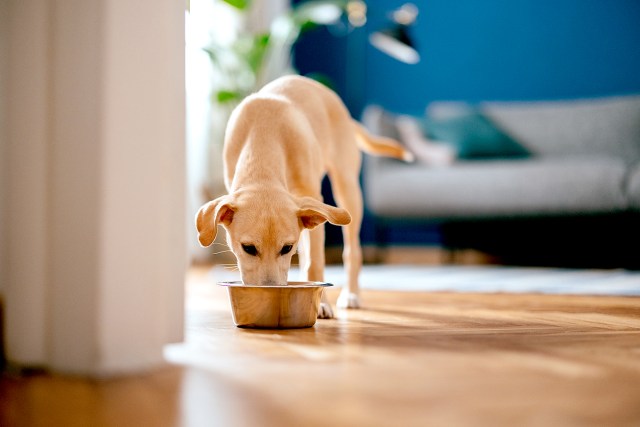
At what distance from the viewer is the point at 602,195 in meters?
4.34

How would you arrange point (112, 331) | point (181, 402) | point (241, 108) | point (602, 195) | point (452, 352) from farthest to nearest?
point (602, 195) < point (241, 108) < point (452, 352) < point (112, 331) < point (181, 402)

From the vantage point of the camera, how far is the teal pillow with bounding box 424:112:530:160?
5562 millimetres

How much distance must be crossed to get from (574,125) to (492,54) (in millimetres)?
1129

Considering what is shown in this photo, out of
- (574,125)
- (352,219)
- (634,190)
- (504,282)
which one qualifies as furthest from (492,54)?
(352,219)

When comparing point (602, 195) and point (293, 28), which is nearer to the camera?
point (602, 195)

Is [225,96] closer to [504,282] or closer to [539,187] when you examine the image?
[539,187]

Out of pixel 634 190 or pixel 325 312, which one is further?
pixel 634 190

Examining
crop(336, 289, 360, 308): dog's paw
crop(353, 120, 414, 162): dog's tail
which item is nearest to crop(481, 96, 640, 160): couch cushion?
crop(353, 120, 414, 162): dog's tail

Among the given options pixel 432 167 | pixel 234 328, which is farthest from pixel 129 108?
pixel 432 167

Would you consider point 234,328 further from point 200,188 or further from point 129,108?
point 200,188

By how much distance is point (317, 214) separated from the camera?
1.97m

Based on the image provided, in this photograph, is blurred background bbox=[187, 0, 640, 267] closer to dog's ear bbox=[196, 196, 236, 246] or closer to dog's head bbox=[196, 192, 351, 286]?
dog's head bbox=[196, 192, 351, 286]

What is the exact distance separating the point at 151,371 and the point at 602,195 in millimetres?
3782

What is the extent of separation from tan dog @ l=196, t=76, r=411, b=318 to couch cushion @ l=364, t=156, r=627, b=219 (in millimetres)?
1956
